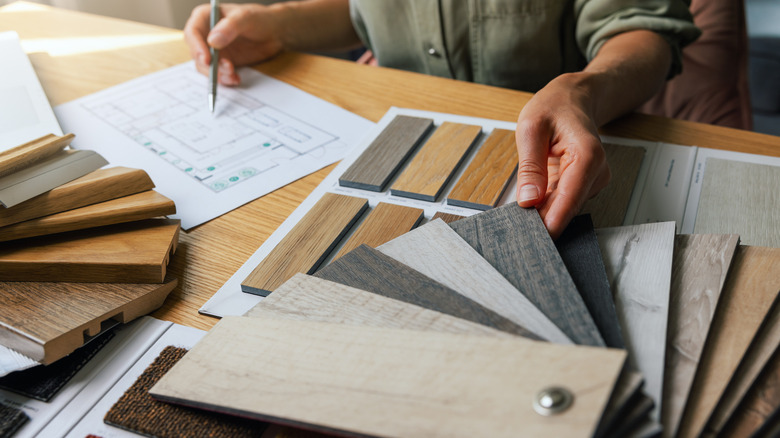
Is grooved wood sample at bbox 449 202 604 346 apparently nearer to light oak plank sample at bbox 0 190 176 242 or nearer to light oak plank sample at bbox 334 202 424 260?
light oak plank sample at bbox 334 202 424 260

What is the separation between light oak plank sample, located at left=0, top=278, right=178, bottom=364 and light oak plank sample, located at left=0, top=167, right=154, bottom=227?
0.26 feet

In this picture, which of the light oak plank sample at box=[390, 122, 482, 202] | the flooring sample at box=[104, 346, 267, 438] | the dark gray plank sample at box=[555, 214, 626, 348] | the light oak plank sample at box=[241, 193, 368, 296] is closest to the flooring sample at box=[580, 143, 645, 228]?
the dark gray plank sample at box=[555, 214, 626, 348]

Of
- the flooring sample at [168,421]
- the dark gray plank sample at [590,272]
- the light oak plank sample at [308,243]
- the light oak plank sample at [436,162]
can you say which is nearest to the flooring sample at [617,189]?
the dark gray plank sample at [590,272]

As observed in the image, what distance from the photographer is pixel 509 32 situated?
1.24m

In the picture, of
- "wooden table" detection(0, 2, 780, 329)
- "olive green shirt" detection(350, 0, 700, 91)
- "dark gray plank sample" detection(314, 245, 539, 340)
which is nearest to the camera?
"dark gray plank sample" detection(314, 245, 539, 340)

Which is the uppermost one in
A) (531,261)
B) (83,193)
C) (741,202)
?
(83,193)

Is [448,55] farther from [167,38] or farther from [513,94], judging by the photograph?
[167,38]

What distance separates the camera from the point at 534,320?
0.49 m

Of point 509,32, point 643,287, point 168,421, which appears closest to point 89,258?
point 168,421

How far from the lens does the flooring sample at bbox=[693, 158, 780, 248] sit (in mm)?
695

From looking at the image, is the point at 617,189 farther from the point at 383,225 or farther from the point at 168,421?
the point at 168,421

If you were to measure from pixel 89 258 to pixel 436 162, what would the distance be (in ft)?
1.52

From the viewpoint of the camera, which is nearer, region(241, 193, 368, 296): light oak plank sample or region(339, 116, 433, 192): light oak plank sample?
region(241, 193, 368, 296): light oak plank sample

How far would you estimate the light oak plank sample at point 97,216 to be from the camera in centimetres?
65
